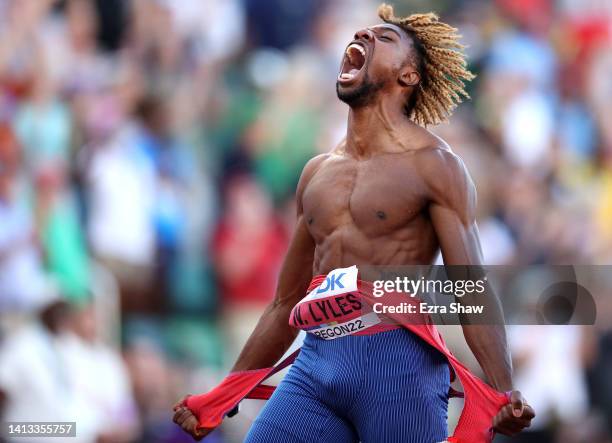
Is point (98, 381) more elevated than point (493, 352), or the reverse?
point (493, 352)

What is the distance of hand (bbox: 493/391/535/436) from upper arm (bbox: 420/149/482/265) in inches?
21.5

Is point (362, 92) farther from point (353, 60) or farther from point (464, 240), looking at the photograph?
point (464, 240)

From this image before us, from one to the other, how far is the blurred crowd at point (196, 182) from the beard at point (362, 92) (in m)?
3.78

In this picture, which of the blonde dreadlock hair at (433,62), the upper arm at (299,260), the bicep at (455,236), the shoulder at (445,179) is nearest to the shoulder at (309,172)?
the upper arm at (299,260)

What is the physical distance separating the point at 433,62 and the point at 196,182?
12.7 feet

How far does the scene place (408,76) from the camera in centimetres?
437

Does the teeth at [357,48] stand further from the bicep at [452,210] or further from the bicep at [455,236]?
the bicep at [455,236]

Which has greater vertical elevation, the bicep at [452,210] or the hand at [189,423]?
the bicep at [452,210]

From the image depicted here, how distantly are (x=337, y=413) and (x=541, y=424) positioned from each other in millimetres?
4611

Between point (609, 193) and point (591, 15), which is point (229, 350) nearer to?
point (609, 193)

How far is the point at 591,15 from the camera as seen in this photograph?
371 inches

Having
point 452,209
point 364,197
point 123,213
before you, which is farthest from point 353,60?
point 123,213

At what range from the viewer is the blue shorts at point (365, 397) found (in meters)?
3.88

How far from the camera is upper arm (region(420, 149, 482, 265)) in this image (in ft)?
13.0
